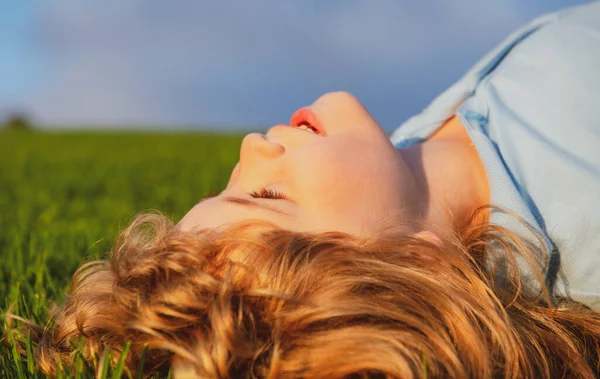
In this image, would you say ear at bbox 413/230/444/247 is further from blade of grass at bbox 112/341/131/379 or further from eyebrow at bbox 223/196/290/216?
blade of grass at bbox 112/341/131/379

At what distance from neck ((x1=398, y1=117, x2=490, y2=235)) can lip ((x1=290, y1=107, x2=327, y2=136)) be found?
13.7 inches

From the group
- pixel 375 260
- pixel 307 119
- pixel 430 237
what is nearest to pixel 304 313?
pixel 375 260

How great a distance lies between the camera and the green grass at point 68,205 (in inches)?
96.3

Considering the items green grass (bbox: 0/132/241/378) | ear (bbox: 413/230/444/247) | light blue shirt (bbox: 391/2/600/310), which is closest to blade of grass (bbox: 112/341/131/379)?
green grass (bbox: 0/132/241/378)

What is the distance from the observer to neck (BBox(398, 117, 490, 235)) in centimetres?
216

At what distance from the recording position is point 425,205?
2.14 meters

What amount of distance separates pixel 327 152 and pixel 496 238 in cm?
57

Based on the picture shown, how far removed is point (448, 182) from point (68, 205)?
130 inches

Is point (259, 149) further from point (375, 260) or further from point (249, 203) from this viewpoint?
point (375, 260)

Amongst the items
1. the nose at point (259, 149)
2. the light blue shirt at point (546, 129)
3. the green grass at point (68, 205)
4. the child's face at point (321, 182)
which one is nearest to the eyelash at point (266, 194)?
the child's face at point (321, 182)

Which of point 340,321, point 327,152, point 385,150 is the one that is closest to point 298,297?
point 340,321

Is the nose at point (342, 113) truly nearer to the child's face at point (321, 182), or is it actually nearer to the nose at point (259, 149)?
the child's face at point (321, 182)

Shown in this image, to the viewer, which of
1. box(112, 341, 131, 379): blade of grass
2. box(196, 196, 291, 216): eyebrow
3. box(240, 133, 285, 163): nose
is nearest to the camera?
box(112, 341, 131, 379): blade of grass

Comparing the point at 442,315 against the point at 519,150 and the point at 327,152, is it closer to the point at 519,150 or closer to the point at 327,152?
the point at 327,152
